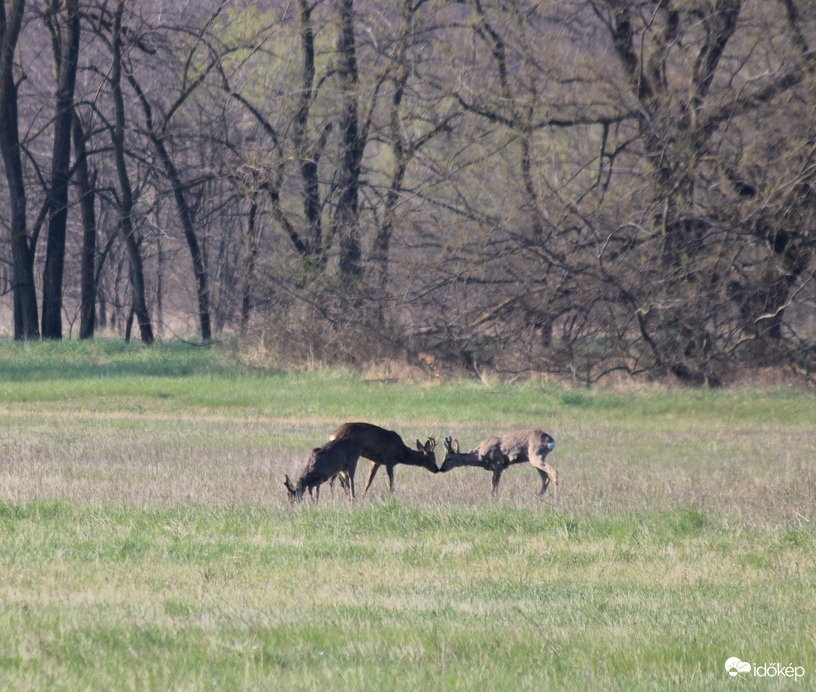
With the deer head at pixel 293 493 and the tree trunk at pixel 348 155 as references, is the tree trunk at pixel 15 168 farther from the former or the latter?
the deer head at pixel 293 493

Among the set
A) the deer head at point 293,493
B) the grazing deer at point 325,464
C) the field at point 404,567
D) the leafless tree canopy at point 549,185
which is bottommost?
the field at point 404,567

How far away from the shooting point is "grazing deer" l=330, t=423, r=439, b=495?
1136cm

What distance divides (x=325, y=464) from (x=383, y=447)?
3.26 ft

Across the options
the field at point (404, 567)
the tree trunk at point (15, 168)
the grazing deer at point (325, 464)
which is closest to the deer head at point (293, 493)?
the grazing deer at point (325, 464)

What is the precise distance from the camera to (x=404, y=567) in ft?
26.2

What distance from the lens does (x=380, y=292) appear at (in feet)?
90.9

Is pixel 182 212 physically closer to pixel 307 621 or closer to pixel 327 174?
pixel 327 174

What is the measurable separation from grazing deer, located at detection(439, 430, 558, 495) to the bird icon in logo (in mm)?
6355

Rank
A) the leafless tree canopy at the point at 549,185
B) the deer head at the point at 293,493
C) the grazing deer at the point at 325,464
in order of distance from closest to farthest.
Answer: the deer head at the point at 293,493
the grazing deer at the point at 325,464
the leafless tree canopy at the point at 549,185

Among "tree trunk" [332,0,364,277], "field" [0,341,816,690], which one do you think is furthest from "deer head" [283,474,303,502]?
"tree trunk" [332,0,364,277]

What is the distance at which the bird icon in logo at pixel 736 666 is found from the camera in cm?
533

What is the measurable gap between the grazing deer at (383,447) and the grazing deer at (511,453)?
0.98ft

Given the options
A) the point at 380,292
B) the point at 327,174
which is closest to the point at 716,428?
the point at 380,292

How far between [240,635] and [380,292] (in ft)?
72.5
